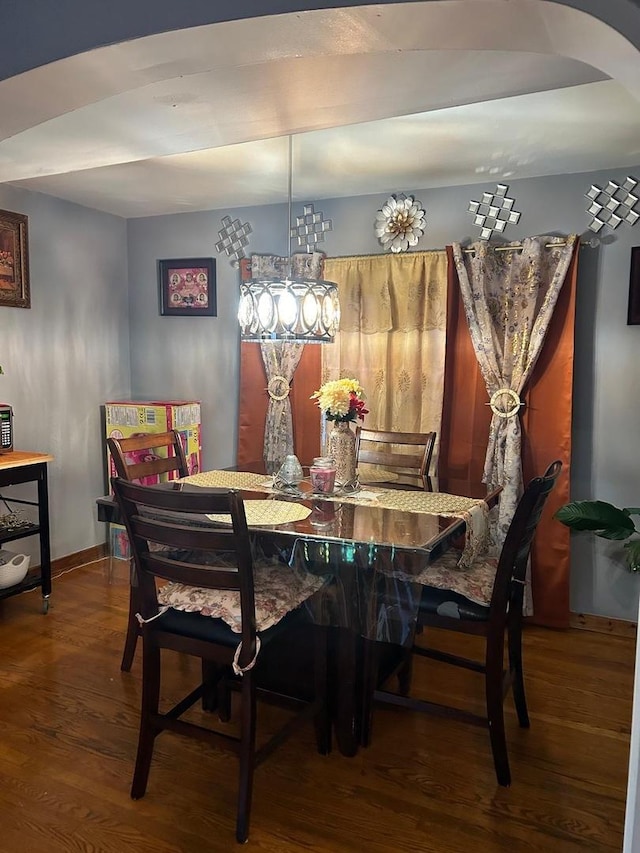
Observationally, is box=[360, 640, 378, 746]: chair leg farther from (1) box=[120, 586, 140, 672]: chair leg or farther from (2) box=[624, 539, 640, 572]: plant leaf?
(2) box=[624, 539, 640, 572]: plant leaf

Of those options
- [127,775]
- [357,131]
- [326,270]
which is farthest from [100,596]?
[357,131]

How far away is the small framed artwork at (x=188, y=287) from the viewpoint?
13.3 feet

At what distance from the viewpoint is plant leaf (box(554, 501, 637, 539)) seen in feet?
9.15

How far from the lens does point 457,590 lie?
2.19m

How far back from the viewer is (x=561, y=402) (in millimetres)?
3154

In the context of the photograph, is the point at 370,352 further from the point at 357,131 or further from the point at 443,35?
the point at 443,35

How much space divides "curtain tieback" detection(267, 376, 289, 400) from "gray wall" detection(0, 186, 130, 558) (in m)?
1.21

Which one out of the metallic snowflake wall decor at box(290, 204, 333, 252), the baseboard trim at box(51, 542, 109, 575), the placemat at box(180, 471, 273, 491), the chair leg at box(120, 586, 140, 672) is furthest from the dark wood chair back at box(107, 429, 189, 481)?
the metallic snowflake wall decor at box(290, 204, 333, 252)

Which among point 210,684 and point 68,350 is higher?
point 68,350

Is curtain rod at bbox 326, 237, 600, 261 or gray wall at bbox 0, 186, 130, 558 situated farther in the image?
gray wall at bbox 0, 186, 130, 558

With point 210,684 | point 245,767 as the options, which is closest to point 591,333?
point 210,684

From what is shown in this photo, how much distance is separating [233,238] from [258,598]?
263cm

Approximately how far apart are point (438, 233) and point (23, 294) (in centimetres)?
237

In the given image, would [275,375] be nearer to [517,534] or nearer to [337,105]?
[337,105]
